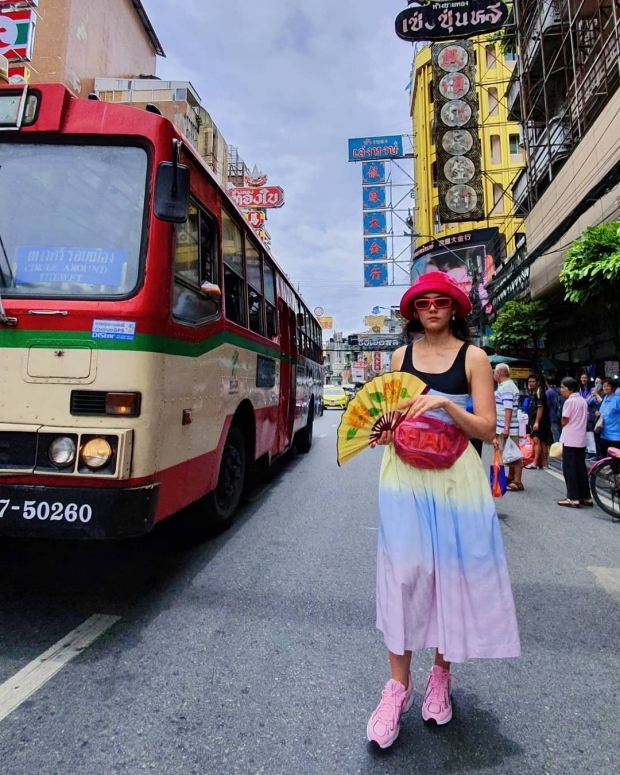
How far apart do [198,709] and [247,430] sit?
338 cm

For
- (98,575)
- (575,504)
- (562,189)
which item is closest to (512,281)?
(562,189)

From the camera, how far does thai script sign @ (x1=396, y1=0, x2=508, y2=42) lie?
576 inches

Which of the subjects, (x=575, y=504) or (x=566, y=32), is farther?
(x=566, y=32)

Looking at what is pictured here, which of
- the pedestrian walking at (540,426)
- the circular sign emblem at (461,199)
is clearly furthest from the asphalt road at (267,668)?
the circular sign emblem at (461,199)

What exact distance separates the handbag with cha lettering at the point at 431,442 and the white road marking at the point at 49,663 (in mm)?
2014

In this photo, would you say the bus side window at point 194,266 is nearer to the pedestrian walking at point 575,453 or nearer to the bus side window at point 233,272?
the bus side window at point 233,272

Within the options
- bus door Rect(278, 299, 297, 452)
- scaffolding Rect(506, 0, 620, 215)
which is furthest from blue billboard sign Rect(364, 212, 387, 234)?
bus door Rect(278, 299, 297, 452)

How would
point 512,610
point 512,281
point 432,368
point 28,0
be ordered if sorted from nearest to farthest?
point 512,610, point 432,368, point 28,0, point 512,281

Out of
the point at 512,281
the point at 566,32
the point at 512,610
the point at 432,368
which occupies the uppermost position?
the point at 566,32

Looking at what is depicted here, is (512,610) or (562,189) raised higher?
(562,189)

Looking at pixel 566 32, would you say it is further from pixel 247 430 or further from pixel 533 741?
pixel 533 741

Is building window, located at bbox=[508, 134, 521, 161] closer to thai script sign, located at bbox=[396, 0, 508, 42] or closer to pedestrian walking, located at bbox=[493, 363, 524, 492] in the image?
thai script sign, located at bbox=[396, 0, 508, 42]

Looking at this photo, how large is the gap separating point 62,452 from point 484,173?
22.6 metres

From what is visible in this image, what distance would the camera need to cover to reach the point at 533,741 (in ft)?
6.89
